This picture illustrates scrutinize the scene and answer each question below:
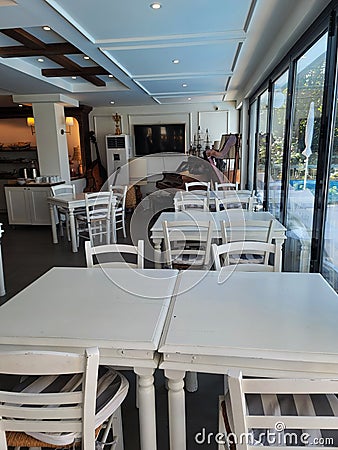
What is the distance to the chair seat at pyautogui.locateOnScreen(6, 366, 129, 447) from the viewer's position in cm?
126

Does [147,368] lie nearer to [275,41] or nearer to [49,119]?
[275,41]

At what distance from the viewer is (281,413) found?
128cm

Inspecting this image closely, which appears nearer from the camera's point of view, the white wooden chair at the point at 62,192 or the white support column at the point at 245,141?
the white wooden chair at the point at 62,192

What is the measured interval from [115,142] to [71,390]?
8.53 m

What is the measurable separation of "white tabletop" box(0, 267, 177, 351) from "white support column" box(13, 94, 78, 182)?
5836 mm

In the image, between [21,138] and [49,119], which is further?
[21,138]

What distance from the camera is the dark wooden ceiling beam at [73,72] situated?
18.3ft

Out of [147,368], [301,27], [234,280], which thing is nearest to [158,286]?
[234,280]

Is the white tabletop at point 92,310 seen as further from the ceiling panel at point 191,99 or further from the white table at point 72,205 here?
the ceiling panel at point 191,99

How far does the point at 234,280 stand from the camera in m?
1.92

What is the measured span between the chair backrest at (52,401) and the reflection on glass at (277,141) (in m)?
3.77

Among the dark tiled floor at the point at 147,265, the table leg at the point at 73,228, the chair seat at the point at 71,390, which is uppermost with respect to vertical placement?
the chair seat at the point at 71,390

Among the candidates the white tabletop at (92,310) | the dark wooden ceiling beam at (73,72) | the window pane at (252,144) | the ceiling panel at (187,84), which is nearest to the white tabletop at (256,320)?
the white tabletop at (92,310)

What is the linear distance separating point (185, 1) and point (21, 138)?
322 inches
